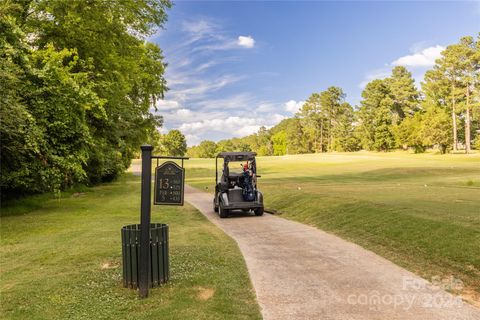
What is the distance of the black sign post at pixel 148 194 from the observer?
21.4ft

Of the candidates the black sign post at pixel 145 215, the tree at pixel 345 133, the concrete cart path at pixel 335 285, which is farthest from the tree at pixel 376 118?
the black sign post at pixel 145 215

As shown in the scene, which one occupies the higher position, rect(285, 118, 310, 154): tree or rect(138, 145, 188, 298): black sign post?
rect(285, 118, 310, 154): tree

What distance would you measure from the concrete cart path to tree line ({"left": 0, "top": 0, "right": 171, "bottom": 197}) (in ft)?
29.5

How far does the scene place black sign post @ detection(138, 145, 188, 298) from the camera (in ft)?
21.4

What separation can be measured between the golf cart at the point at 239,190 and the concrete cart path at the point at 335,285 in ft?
14.7

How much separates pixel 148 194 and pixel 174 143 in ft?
398

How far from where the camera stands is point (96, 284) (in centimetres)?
701

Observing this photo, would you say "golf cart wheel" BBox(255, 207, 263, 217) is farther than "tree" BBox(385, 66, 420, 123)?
No

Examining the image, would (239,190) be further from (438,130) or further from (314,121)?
(314,121)

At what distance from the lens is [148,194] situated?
21.6 ft

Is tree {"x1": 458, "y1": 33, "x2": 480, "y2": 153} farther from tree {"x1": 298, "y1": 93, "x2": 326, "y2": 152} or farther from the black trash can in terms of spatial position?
the black trash can

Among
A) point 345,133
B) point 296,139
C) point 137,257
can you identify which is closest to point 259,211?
point 137,257

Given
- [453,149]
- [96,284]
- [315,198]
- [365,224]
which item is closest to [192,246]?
[96,284]

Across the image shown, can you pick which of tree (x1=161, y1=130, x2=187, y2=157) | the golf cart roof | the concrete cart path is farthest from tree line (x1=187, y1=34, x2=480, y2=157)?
the concrete cart path
